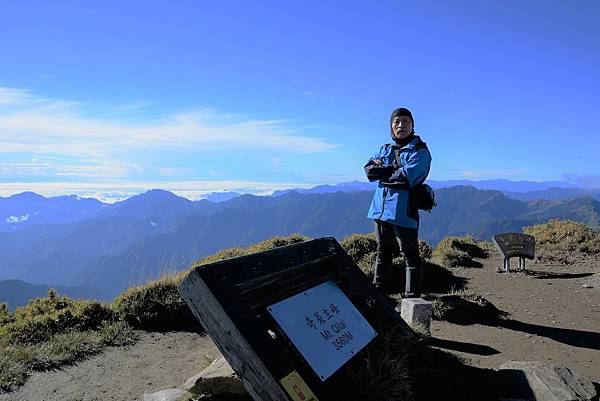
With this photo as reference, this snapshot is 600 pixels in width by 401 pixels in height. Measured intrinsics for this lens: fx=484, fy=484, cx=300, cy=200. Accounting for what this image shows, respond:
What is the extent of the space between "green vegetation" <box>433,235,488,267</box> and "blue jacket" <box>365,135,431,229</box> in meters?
7.30

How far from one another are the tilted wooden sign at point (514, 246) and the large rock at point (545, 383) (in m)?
7.41

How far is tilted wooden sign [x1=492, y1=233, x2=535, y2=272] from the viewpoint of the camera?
11820 mm

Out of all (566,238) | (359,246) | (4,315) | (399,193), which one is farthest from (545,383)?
(566,238)

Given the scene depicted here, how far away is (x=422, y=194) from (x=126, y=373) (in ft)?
13.8

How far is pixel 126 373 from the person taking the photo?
554cm

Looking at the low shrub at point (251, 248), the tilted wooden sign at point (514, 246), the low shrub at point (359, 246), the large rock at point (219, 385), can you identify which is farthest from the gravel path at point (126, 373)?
the tilted wooden sign at point (514, 246)

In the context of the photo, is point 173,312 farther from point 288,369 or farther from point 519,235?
point 519,235

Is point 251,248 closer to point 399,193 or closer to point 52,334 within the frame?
point 52,334

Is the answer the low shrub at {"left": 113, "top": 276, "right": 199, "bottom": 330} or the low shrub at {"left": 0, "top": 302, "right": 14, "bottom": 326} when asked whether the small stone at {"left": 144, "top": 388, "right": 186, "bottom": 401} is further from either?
the low shrub at {"left": 0, "top": 302, "right": 14, "bottom": 326}

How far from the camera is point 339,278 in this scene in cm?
501

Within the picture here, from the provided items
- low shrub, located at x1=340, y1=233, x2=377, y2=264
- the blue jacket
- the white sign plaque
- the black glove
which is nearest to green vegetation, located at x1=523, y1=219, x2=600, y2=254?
low shrub, located at x1=340, y1=233, x2=377, y2=264

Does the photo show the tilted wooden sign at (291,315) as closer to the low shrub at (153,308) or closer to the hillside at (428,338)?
the hillside at (428,338)

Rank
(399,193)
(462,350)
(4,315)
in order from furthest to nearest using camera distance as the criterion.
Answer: (4,315)
(399,193)
(462,350)

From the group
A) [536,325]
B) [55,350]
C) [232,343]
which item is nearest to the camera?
[232,343]
